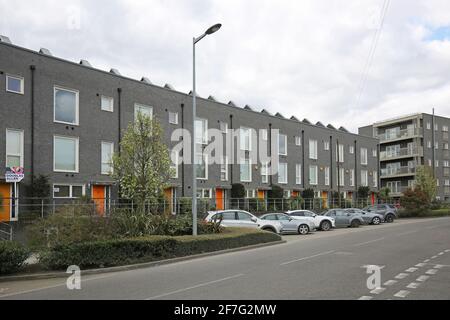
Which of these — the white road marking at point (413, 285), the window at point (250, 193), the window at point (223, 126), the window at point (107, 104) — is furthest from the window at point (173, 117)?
the white road marking at point (413, 285)

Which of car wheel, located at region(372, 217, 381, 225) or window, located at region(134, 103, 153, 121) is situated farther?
car wheel, located at region(372, 217, 381, 225)

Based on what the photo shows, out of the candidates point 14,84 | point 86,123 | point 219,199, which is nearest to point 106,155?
point 86,123

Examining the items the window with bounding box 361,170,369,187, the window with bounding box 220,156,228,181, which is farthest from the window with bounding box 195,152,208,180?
the window with bounding box 361,170,369,187

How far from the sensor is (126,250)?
14.3 meters

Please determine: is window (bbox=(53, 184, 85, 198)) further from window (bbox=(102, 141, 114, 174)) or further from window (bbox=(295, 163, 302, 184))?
window (bbox=(295, 163, 302, 184))

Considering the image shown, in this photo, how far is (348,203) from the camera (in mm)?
50375

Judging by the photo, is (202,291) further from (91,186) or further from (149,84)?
(149,84)

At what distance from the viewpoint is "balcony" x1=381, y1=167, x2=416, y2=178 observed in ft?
223

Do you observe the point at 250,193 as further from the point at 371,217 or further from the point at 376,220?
the point at 376,220

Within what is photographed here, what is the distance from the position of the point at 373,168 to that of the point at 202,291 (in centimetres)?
5197

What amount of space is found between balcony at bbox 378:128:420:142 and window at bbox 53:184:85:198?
177 ft

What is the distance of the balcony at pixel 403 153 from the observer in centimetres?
6712

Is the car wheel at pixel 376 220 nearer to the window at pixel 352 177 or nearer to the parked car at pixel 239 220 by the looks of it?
the parked car at pixel 239 220
